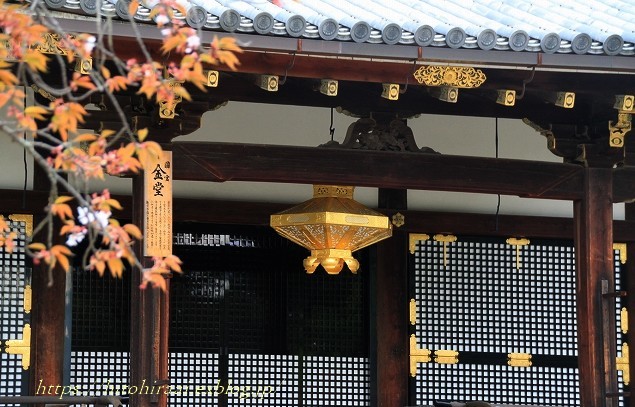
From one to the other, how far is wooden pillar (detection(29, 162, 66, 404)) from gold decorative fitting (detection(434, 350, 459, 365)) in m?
3.17

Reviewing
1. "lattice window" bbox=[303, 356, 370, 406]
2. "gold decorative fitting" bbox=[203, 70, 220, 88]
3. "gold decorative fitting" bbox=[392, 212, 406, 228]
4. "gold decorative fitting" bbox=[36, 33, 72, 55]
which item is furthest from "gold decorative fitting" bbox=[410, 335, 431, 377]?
"gold decorative fitting" bbox=[36, 33, 72, 55]

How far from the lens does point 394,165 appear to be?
8.91 meters

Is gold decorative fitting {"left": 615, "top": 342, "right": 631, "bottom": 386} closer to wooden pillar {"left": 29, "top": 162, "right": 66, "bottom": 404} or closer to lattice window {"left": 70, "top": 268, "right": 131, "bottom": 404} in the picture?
lattice window {"left": 70, "top": 268, "right": 131, "bottom": 404}

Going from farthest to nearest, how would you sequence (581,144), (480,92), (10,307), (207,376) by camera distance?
(207,376) → (10,307) → (581,144) → (480,92)

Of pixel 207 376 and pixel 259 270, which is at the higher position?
pixel 259 270

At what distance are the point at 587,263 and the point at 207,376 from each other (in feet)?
11.0

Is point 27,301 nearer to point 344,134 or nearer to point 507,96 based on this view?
point 344,134


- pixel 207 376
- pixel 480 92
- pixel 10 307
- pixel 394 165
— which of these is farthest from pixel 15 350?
pixel 480 92

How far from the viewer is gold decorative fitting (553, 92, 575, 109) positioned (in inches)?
331

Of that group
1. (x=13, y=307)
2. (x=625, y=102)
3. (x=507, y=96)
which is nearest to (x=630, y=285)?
(x=625, y=102)

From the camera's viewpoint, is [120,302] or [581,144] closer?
[581,144]

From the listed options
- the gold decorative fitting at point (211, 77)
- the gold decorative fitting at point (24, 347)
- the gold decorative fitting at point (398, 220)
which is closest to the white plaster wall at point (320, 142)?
the gold decorative fitting at point (398, 220)

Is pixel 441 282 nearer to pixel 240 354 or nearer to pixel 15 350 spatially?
pixel 240 354

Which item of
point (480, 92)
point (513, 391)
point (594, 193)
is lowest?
point (513, 391)
